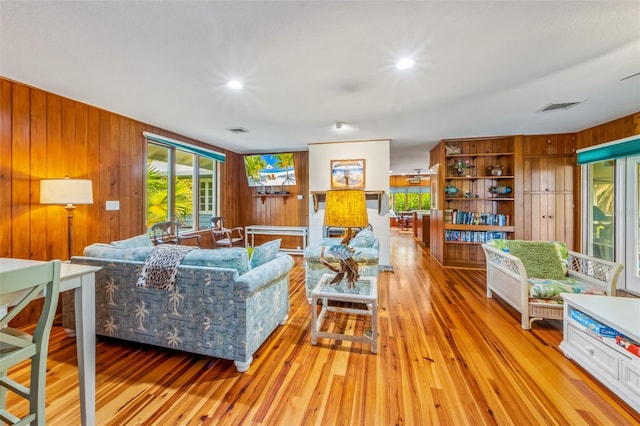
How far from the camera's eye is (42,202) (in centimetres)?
246

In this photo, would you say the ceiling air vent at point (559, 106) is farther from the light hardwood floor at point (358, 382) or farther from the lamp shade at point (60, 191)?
the lamp shade at point (60, 191)

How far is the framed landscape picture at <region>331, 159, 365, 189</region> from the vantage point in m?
4.84

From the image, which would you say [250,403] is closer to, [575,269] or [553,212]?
[575,269]

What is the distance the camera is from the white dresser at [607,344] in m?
1.58

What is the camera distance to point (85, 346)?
4.85 ft

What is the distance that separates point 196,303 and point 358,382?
1.31 meters

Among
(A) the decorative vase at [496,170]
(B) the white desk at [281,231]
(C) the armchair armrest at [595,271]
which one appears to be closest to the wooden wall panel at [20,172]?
(B) the white desk at [281,231]

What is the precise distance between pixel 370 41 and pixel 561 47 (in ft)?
4.78

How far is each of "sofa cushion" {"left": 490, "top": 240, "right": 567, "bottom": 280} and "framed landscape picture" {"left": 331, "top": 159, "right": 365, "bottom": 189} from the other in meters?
2.51

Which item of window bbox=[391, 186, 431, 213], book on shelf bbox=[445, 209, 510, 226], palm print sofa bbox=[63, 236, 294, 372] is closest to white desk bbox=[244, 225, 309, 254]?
book on shelf bbox=[445, 209, 510, 226]

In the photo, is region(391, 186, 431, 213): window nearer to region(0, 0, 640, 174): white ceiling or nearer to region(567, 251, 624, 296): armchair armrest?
region(0, 0, 640, 174): white ceiling

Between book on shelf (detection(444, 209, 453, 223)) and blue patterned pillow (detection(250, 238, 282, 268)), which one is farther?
book on shelf (detection(444, 209, 453, 223))

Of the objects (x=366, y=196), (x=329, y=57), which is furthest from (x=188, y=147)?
(x=329, y=57)

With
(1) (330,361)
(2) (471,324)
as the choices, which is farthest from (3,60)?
(2) (471,324)
